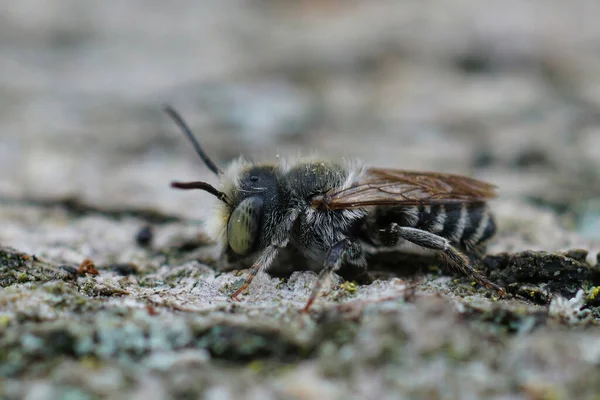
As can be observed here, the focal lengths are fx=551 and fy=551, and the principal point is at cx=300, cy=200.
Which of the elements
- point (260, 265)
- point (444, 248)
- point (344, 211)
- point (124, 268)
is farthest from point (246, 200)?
point (444, 248)

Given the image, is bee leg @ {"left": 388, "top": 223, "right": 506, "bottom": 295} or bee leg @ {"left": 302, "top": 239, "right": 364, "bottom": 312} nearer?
bee leg @ {"left": 302, "top": 239, "right": 364, "bottom": 312}

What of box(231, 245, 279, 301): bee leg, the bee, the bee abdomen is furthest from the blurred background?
box(231, 245, 279, 301): bee leg

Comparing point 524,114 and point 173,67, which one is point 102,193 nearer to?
point 173,67

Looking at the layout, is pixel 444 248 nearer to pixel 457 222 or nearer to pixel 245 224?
pixel 457 222

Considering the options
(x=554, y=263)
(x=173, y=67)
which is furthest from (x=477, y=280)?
(x=173, y=67)

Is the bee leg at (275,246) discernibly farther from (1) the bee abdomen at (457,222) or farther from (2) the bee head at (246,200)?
(1) the bee abdomen at (457,222)

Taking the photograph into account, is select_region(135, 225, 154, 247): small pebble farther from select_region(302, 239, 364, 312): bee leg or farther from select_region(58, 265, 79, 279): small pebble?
select_region(302, 239, 364, 312): bee leg
